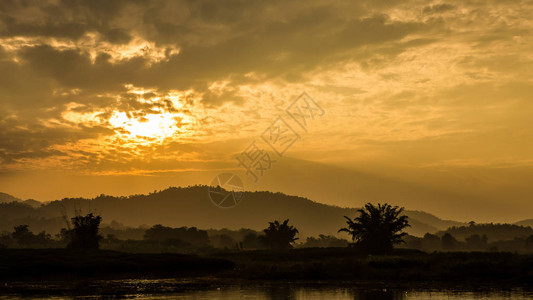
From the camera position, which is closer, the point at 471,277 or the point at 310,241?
the point at 471,277

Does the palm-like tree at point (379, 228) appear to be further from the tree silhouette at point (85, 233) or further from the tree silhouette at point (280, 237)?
the tree silhouette at point (85, 233)

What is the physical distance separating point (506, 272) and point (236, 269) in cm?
2908

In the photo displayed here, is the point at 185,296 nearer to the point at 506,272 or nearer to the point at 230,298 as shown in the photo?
→ the point at 230,298

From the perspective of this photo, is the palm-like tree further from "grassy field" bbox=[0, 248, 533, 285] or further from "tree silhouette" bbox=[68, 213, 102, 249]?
"tree silhouette" bbox=[68, 213, 102, 249]

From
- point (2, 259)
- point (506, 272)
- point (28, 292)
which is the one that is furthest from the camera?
point (2, 259)

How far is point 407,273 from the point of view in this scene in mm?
48906

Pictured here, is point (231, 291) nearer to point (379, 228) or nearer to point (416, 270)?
point (416, 270)

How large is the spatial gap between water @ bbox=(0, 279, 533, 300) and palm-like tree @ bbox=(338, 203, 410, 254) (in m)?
27.0

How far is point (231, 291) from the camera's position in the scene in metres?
38.8

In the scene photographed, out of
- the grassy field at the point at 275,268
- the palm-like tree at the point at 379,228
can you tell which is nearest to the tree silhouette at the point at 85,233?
the grassy field at the point at 275,268

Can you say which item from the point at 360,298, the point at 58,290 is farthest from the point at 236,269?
the point at 360,298

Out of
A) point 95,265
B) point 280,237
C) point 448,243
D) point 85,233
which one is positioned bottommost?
point 95,265

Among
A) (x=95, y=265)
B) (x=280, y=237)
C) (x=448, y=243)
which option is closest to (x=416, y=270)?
(x=95, y=265)

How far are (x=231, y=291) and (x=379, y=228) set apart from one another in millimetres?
36264
